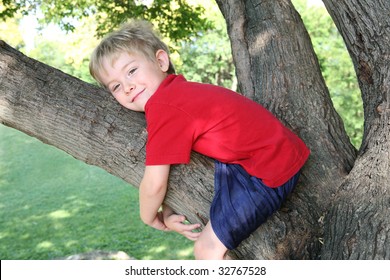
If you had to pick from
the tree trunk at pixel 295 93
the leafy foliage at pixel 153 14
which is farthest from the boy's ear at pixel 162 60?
the leafy foliage at pixel 153 14

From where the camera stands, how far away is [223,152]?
2.48 metres

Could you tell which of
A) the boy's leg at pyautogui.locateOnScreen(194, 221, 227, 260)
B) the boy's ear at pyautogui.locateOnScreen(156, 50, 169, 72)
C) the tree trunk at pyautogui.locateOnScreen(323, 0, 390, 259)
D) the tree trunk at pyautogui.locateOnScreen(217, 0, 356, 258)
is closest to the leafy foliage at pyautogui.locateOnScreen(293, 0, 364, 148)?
the tree trunk at pyautogui.locateOnScreen(217, 0, 356, 258)

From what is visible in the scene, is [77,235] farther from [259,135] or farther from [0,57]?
[259,135]

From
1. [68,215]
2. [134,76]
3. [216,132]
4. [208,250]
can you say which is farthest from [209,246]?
[68,215]

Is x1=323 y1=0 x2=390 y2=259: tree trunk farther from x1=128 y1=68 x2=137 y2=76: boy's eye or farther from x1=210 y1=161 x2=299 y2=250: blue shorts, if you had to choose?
x1=128 y1=68 x2=137 y2=76: boy's eye

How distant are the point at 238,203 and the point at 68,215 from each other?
1002 centimetres

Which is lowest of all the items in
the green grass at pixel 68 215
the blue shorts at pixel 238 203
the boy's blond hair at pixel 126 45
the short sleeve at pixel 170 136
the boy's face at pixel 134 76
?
the green grass at pixel 68 215

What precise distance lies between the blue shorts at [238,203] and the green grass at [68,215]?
7371mm

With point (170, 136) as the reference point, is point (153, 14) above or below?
above

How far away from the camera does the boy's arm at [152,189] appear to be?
7.98 ft

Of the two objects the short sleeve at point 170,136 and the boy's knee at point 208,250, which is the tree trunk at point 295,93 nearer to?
the boy's knee at point 208,250

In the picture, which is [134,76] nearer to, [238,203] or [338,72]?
[238,203]
